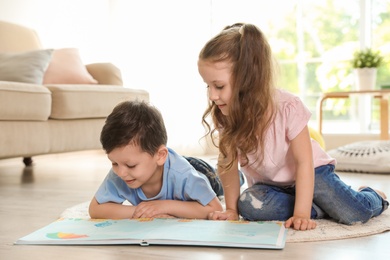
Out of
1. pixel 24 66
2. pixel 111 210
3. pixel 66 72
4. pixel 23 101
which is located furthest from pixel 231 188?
pixel 66 72

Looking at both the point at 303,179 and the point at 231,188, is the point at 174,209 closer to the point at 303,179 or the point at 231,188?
the point at 231,188

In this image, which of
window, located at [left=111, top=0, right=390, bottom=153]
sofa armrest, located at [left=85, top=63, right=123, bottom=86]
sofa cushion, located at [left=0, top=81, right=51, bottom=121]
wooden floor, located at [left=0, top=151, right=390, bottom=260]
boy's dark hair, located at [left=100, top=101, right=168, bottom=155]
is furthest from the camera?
window, located at [left=111, top=0, right=390, bottom=153]

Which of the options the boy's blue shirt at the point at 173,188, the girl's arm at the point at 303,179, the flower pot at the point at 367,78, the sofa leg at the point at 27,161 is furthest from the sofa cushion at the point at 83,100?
the flower pot at the point at 367,78

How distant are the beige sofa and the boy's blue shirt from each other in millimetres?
1051

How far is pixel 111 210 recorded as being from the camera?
1.52 metres

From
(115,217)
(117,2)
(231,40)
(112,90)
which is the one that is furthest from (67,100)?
(117,2)

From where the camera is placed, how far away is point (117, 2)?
4.83 m

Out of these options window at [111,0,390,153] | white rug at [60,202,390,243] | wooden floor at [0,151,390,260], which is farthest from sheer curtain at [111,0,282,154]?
white rug at [60,202,390,243]

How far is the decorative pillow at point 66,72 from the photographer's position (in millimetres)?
3268

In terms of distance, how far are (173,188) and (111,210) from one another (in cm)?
18

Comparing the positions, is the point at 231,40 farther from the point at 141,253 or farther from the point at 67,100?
the point at 67,100

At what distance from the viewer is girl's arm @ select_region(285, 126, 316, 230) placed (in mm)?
1420

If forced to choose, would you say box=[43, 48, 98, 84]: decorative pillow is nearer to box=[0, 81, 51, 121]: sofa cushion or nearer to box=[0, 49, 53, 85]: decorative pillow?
box=[0, 49, 53, 85]: decorative pillow

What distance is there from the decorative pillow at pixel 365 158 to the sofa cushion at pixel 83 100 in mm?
1216
